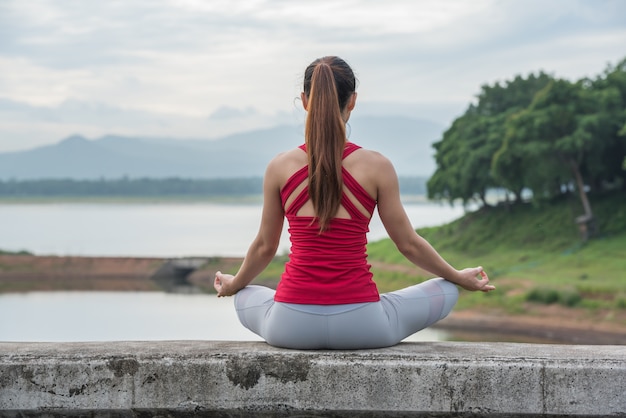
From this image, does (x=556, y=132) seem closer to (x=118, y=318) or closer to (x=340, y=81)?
(x=118, y=318)

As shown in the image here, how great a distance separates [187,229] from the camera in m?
115

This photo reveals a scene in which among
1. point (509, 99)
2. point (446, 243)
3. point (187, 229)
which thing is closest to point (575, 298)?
point (446, 243)

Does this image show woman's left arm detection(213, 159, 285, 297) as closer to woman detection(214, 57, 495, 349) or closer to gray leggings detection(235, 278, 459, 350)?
woman detection(214, 57, 495, 349)

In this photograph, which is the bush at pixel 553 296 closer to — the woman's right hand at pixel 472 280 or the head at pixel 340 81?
the woman's right hand at pixel 472 280

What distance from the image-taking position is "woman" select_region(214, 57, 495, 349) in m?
3.43

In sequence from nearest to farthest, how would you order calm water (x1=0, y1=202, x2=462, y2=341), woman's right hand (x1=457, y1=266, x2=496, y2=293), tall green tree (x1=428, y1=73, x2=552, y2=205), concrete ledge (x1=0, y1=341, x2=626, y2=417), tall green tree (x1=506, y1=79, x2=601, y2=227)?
concrete ledge (x1=0, y1=341, x2=626, y2=417) < woman's right hand (x1=457, y1=266, x2=496, y2=293) < tall green tree (x1=506, y1=79, x2=601, y2=227) < calm water (x1=0, y1=202, x2=462, y2=341) < tall green tree (x1=428, y1=73, x2=552, y2=205)

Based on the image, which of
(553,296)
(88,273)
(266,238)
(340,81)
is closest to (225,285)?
(266,238)

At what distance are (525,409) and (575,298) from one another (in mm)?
33045

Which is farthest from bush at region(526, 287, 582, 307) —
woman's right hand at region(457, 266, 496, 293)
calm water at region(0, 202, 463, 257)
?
woman's right hand at region(457, 266, 496, 293)

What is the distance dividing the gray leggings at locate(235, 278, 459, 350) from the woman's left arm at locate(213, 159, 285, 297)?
0.40ft

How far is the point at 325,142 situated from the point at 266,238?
52 cm

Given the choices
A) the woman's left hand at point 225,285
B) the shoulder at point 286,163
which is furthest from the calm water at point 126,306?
the shoulder at point 286,163

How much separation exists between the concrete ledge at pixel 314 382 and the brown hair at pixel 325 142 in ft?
1.86

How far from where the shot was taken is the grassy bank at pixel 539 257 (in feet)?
115
